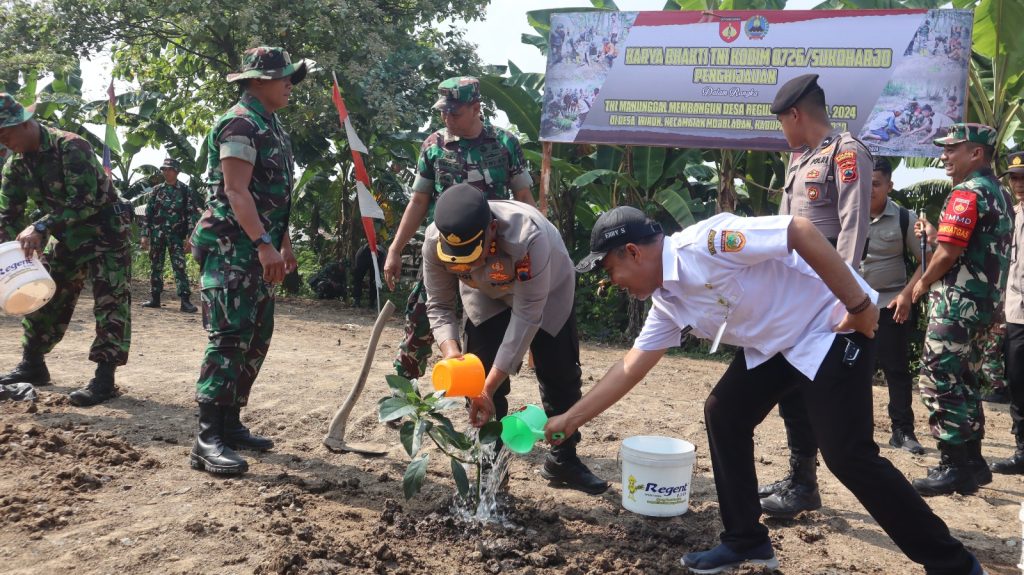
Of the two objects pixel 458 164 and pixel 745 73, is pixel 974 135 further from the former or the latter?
pixel 745 73

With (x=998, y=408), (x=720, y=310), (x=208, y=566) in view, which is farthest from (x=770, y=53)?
(x=208, y=566)

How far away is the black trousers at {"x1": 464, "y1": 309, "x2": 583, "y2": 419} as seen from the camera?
12.2 ft

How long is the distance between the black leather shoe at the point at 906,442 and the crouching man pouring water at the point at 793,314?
274 cm

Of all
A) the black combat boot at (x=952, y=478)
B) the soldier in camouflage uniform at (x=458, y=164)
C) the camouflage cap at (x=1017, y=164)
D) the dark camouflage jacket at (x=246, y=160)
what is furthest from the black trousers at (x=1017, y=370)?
the dark camouflage jacket at (x=246, y=160)

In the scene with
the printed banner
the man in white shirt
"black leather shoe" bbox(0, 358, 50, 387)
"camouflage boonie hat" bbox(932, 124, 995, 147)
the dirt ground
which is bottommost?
the dirt ground

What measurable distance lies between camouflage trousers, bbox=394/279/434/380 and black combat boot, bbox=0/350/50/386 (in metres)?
2.61

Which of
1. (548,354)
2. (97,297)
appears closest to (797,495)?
(548,354)

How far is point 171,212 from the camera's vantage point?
10359 mm

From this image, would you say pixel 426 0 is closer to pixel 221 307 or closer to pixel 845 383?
pixel 221 307

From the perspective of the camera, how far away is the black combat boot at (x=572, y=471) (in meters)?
3.97

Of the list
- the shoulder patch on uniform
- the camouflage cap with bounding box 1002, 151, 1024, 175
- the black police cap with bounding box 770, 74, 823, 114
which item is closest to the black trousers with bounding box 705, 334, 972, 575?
the shoulder patch on uniform

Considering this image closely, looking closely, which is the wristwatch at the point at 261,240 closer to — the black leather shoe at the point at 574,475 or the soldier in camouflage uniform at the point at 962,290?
the black leather shoe at the point at 574,475

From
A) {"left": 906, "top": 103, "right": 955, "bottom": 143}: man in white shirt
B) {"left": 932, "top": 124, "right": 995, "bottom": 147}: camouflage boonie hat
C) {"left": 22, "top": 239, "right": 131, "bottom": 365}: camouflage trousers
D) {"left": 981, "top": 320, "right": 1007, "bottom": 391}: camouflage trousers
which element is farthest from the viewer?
{"left": 906, "top": 103, "right": 955, "bottom": 143}: man in white shirt

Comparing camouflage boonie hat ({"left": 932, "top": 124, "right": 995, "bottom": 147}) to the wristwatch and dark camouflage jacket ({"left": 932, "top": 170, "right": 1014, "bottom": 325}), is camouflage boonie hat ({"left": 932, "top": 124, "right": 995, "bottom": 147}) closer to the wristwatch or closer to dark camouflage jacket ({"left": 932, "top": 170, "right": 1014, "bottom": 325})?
dark camouflage jacket ({"left": 932, "top": 170, "right": 1014, "bottom": 325})
